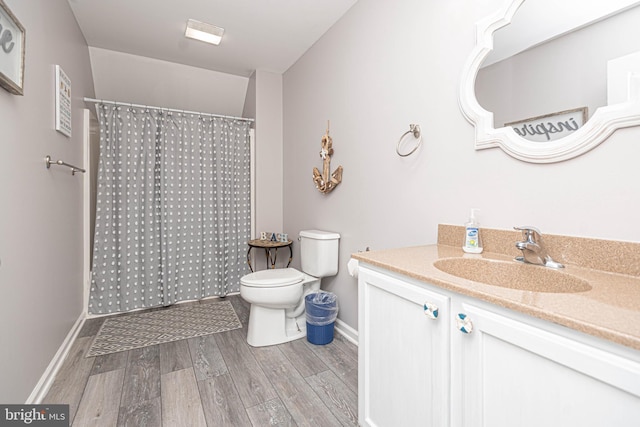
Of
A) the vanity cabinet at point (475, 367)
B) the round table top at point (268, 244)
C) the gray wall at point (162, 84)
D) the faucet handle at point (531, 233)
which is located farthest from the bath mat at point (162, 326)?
the gray wall at point (162, 84)

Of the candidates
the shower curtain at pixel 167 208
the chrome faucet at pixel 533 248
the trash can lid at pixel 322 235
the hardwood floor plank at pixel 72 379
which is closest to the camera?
the chrome faucet at pixel 533 248

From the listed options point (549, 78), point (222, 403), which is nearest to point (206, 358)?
point (222, 403)

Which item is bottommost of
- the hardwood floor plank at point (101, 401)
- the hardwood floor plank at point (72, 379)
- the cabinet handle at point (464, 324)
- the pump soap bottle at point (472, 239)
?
the hardwood floor plank at point (101, 401)

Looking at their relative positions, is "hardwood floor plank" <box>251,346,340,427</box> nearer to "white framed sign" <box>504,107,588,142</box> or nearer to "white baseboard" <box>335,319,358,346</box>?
"white baseboard" <box>335,319,358,346</box>

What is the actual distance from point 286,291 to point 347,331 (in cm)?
54

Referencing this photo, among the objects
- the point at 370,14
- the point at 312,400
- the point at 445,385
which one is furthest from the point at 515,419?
the point at 370,14

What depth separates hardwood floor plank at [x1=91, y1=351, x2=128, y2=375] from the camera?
1.78 m

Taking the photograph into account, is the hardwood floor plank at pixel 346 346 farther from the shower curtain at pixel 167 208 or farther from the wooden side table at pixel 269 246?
the shower curtain at pixel 167 208

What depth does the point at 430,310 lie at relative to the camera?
34.8 inches

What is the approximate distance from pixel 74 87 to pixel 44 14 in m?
0.69

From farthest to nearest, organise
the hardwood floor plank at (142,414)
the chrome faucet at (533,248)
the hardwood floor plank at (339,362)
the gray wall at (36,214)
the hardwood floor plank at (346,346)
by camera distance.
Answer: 1. the hardwood floor plank at (346,346)
2. the hardwood floor plank at (339,362)
3. the hardwood floor plank at (142,414)
4. the gray wall at (36,214)
5. the chrome faucet at (533,248)

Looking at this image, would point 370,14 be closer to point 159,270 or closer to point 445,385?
point 445,385

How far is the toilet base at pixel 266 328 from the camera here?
2.06m

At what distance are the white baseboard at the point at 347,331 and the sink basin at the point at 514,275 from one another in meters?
1.14
